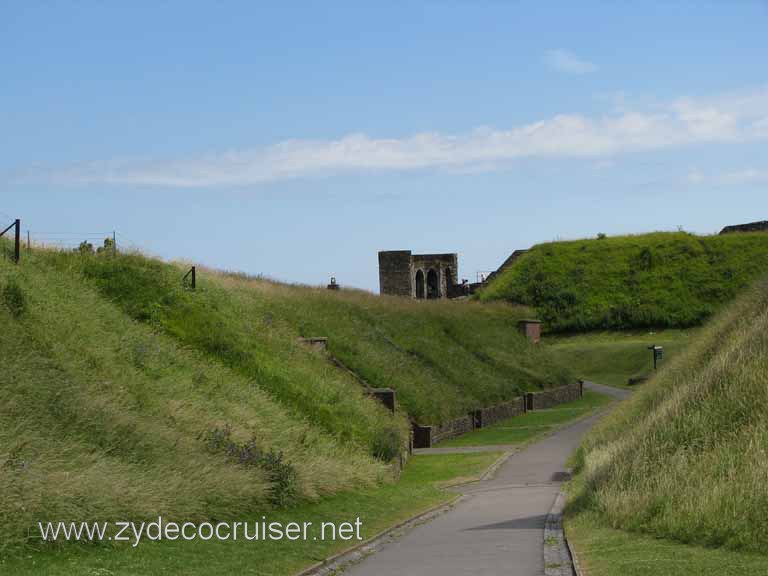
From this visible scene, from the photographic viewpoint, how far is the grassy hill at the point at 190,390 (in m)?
15.8

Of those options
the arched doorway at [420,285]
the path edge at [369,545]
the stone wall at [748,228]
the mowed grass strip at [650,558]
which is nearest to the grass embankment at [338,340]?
the path edge at [369,545]

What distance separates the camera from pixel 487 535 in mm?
17469

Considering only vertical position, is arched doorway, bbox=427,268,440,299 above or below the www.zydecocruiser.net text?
above

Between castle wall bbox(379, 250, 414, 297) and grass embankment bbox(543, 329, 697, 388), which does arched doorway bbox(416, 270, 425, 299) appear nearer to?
castle wall bbox(379, 250, 414, 297)

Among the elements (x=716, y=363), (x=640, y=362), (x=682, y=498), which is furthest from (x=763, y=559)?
(x=640, y=362)

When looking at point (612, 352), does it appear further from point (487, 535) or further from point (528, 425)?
point (487, 535)

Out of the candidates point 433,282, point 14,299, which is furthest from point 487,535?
point 433,282

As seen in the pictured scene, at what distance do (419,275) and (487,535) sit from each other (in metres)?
60.7

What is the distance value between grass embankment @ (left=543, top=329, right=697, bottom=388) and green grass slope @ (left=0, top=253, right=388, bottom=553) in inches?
1204

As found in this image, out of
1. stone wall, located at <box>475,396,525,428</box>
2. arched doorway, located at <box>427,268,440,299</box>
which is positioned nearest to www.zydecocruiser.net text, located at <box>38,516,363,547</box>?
stone wall, located at <box>475,396,525,428</box>

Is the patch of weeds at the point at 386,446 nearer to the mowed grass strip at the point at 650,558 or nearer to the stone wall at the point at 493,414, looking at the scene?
the stone wall at the point at 493,414

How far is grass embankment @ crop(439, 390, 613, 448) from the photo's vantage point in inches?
1423

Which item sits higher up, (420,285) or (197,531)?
(420,285)

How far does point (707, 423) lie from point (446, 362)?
88.3ft
